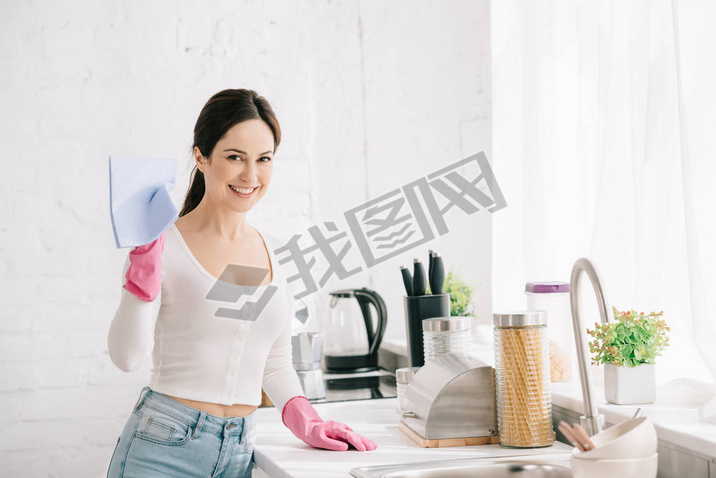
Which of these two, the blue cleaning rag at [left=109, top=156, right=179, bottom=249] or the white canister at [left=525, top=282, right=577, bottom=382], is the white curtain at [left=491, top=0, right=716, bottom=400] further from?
the blue cleaning rag at [left=109, top=156, right=179, bottom=249]

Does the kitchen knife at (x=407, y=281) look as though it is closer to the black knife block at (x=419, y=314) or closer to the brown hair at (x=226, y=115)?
the black knife block at (x=419, y=314)

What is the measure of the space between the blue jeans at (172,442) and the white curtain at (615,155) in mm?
817

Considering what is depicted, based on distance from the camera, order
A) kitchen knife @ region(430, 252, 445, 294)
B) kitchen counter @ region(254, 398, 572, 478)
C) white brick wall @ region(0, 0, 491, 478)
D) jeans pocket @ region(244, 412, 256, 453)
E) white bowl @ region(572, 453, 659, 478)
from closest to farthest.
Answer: white bowl @ region(572, 453, 659, 478)
kitchen counter @ region(254, 398, 572, 478)
jeans pocket @ region(244, 412, 256, 453)
kitchen knife @ region(430, 252, 445, 294)
white brick wall @ region(0, 0, 491, 478)

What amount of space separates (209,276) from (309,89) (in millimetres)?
1251

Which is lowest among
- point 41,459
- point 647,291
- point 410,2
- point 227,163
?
point 41,459

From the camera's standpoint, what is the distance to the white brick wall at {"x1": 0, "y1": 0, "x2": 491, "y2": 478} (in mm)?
2166

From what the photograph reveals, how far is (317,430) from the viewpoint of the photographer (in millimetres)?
1359

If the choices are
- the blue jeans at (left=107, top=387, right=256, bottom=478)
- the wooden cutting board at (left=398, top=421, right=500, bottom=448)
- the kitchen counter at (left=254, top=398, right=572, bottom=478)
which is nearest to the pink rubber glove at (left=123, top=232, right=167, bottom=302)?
the blue jeans at (left=107, top=387, right=256, bottom=478)

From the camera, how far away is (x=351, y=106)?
2.49 m

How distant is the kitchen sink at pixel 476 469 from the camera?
3.89 feet

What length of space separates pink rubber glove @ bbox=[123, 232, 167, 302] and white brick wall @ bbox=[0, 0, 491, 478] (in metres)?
1.14

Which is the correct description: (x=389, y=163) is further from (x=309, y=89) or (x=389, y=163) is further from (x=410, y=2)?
(x=410, y=2)

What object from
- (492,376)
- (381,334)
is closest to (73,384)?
(381,334)

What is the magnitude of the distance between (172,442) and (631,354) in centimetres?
78
